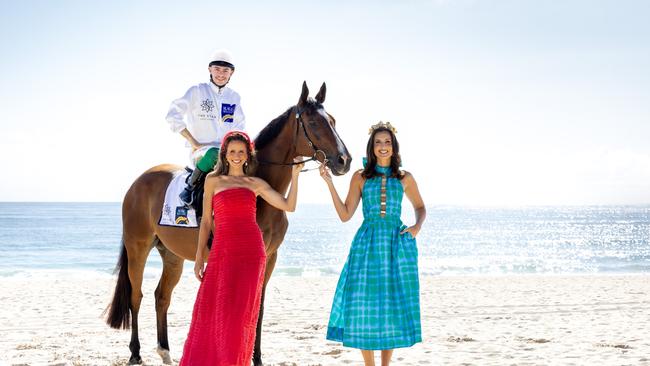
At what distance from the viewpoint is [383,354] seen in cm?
373

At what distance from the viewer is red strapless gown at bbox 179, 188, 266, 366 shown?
330 cm

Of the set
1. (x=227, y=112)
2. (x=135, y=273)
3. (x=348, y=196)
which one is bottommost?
(x=135, y=273)

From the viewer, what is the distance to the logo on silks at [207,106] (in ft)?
15.0

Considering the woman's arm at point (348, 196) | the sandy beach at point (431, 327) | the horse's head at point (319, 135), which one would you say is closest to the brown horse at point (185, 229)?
the horse's head at point (319, 135)

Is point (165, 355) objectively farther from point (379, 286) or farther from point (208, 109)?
A: point (379, 286)

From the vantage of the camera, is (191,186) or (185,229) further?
(185,229)

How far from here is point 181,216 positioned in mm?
4570

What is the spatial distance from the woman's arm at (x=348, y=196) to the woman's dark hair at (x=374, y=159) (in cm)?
8

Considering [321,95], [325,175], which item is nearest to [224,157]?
[325,175]

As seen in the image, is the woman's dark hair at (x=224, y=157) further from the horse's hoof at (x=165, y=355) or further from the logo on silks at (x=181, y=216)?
the horse's hoof at (x=165, y=355)

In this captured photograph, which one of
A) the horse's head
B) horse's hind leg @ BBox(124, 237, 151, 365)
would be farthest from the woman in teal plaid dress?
horse's hind leg @ BBox(124, 237, 151, 365)

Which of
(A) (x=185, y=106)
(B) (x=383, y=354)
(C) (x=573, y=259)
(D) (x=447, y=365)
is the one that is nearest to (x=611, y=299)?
(D) (x=447, y=365)

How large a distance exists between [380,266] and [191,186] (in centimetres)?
169

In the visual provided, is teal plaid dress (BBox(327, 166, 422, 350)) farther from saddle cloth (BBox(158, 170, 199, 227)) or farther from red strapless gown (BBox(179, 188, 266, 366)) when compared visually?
saddle cloth (BBox(158, 170, 199, 227))
